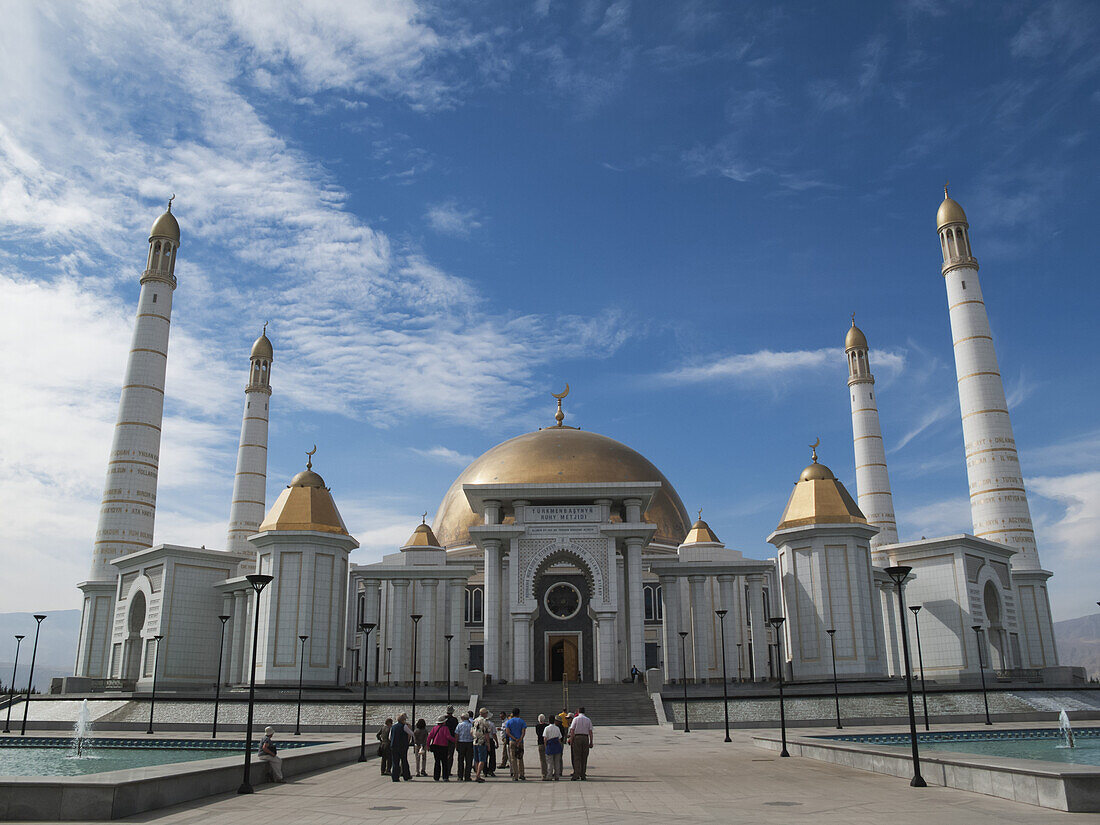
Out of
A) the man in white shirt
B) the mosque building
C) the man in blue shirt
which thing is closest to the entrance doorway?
the mosque building

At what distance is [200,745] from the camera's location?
71.7 feet

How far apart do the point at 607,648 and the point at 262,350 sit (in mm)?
32393

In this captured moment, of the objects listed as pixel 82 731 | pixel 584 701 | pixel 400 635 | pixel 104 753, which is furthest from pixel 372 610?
pixel 104 753

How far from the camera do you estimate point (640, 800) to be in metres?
12.2

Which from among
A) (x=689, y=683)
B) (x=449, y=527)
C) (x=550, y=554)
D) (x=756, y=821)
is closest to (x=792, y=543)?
(x=689, y=683)

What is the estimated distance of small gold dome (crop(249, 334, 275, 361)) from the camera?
55125mm

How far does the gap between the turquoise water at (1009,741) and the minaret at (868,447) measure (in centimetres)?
2452

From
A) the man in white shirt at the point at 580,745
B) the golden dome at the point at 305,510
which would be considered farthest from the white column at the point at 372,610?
the man in white shirt at the point at 580,745

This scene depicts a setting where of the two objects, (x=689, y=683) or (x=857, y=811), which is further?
(x=689, y=683)

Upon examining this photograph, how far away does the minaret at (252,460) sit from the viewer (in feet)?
168

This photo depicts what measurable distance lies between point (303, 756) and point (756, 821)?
9393 millimetres

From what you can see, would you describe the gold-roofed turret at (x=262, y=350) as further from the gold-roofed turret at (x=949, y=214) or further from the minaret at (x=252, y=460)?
the gold-roofed turret at (x=949, y=214)

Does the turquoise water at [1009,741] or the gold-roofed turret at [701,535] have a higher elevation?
the gold-roofed turret at [701,535]

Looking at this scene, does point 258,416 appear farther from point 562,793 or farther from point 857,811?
point 857,811
